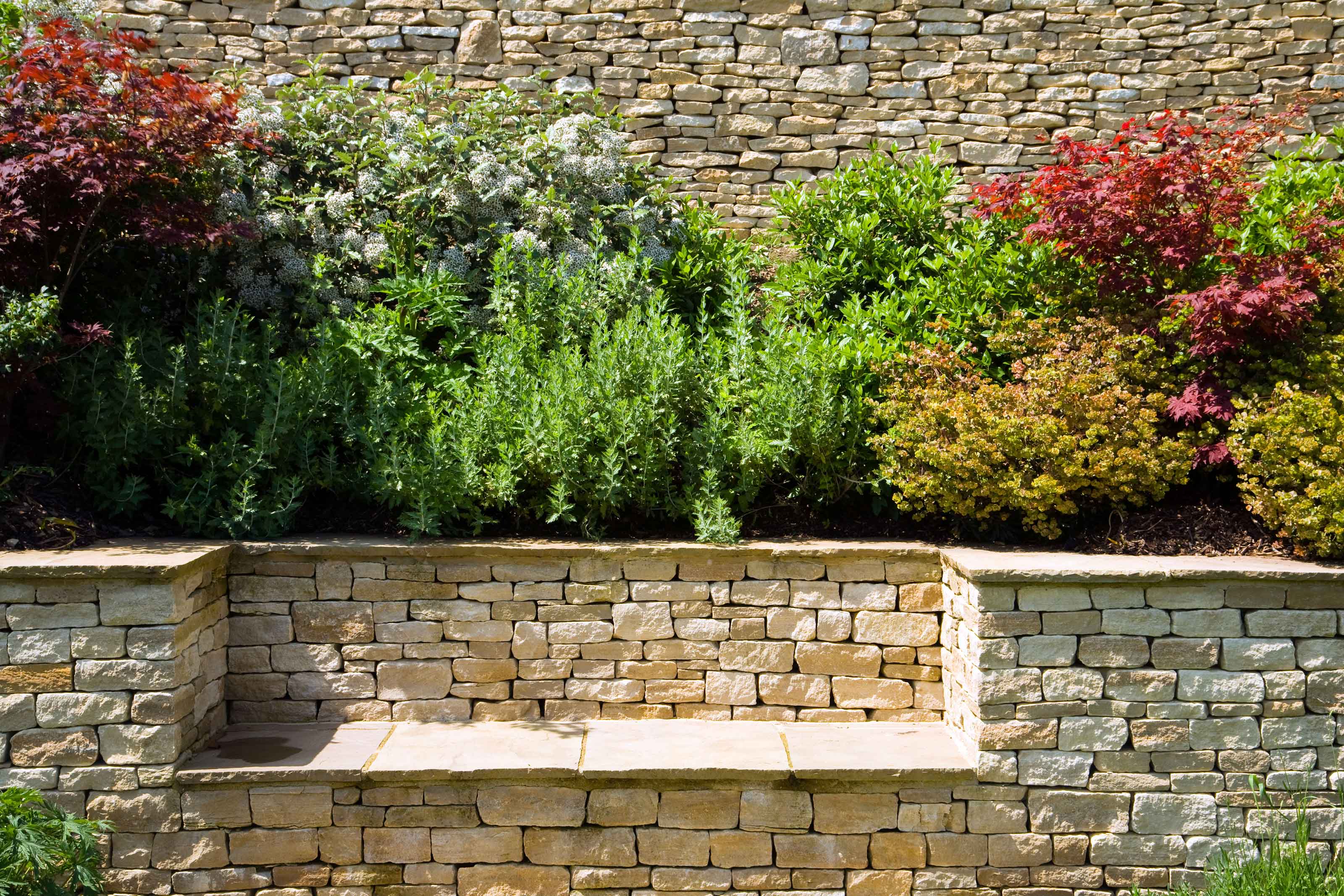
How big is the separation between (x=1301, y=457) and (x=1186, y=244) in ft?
3.69

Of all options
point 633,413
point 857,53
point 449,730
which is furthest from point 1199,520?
point 857,53

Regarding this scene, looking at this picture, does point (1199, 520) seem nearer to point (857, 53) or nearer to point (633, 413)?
point (633, 413)

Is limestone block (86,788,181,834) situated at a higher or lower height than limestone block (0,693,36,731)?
lower

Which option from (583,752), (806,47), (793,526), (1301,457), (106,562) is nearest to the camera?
(106,562)

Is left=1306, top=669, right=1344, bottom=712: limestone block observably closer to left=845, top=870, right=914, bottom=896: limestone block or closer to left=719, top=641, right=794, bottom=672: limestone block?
left=845, top=870, right=914, bottom=896: limestone block

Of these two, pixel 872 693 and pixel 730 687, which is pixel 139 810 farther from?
pixel 872 693

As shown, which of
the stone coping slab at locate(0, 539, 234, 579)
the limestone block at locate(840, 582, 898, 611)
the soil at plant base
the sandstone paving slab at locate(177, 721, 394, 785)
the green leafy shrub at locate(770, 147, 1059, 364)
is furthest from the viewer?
the green leafy shrub at locate(770, 147, 1059, 364)

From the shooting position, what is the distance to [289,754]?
3.86 meters

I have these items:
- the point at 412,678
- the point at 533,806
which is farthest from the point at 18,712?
the point at 533,806

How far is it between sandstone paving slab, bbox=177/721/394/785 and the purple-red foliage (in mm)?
2205

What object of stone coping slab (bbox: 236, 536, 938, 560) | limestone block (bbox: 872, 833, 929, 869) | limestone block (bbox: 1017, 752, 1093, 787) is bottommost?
limestone block (bbox: 872, 833, 929, 869)

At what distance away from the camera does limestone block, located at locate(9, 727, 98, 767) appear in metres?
3.67

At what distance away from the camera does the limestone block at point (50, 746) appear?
12.1ft

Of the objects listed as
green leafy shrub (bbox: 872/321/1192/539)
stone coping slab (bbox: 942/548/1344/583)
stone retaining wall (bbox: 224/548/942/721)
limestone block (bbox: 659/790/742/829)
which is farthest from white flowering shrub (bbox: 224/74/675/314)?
limestone block (bbox: 659/790/742/829)
